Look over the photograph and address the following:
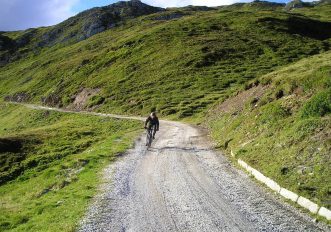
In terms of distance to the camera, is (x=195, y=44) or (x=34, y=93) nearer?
→ (x=195, y=44)

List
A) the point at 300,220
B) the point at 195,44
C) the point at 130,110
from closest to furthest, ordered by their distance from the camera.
Answer: the point at 300,220 → the point at 130,110 → the point at 195,44

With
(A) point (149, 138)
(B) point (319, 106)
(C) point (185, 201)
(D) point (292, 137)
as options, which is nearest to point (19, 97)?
(A) point (149, 138)

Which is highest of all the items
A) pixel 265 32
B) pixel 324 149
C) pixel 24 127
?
pixel 265 32

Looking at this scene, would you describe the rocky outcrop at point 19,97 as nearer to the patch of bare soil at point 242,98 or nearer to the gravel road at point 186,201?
the patch of bare soil at point 242,98

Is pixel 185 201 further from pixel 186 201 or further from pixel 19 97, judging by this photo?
pixel 19 97

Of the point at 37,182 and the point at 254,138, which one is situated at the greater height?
the point at 254,138

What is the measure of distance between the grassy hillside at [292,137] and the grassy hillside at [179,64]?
26439mm

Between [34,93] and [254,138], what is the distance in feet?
317

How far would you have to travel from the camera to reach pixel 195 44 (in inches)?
→ 3986

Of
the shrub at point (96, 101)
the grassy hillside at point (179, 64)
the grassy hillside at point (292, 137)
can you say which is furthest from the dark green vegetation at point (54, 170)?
the grassy hillside at point (179, 64)

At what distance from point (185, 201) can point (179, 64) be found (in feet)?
243

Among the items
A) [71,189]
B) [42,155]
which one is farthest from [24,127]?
[71,189]

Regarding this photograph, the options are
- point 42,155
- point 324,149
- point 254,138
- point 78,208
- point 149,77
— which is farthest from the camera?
point 149,77

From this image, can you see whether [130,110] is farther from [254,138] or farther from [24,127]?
[254,138]
